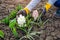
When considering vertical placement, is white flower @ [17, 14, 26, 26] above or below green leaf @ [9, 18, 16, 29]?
above

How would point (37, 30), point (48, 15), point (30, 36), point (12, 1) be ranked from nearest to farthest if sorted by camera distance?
point (30, 36) < point (37, 30) < point (48, 15) < point (12, 1)

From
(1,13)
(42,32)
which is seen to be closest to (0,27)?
(1,13)

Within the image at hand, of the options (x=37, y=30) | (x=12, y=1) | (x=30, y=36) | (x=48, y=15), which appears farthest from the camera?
(x=12, y=1)

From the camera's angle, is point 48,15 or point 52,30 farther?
point 48,15

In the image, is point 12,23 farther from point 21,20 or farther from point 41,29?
point 41,29

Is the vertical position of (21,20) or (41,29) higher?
(21,20)

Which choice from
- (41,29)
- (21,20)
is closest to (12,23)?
(21,20)

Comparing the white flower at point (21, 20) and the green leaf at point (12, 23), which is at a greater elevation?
the white flower at point (21, 20)

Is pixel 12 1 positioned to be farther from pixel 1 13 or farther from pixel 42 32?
pixel 42 32

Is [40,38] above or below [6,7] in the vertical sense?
below

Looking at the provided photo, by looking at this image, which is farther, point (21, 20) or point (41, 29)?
point (41, 29)
